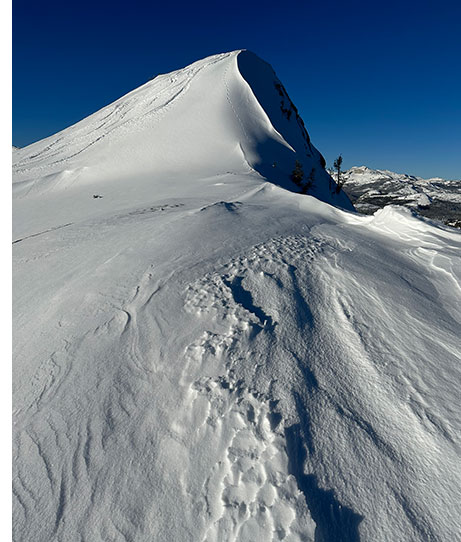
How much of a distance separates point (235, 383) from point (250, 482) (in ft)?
3.75

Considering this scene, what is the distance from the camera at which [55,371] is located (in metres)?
4.31

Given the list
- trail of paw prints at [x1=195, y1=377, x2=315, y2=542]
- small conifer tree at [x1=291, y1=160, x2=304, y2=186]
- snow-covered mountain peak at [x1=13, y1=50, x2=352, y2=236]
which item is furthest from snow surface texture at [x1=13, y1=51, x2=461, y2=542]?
small conifer tree at [x1=291, y1=160, x2=304, y2=186]

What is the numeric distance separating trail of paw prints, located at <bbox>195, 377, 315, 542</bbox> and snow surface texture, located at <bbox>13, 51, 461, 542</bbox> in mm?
14

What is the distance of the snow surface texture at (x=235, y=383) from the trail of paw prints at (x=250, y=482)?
0.01 meters

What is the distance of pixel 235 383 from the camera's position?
157 inches

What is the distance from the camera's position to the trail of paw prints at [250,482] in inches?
109

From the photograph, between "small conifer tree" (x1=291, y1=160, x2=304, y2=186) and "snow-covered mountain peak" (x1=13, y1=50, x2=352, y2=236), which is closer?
"snow-covered mountain peak" (x1=13, y1=50, x2=352, y2=236)

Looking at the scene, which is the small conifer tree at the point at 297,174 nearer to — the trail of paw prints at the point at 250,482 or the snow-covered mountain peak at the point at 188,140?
the snow-covered mountain peak at the point at 188,140

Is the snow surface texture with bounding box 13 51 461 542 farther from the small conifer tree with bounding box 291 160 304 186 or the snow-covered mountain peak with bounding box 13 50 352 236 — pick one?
the small conifer tree with bounding box 291 160 304 186

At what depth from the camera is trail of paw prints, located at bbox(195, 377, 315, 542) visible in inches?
109

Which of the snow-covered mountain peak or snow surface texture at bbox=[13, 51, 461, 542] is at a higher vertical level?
the snow-covered mountain peak

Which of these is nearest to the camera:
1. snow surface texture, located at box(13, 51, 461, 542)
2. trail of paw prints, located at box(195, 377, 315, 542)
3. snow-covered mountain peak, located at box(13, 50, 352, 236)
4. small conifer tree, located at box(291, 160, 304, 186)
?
trail of paw prints, located at box(195, 377, 315, 542)

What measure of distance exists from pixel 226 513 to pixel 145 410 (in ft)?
4.77

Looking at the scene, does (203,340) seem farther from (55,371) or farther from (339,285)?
(339,285)
